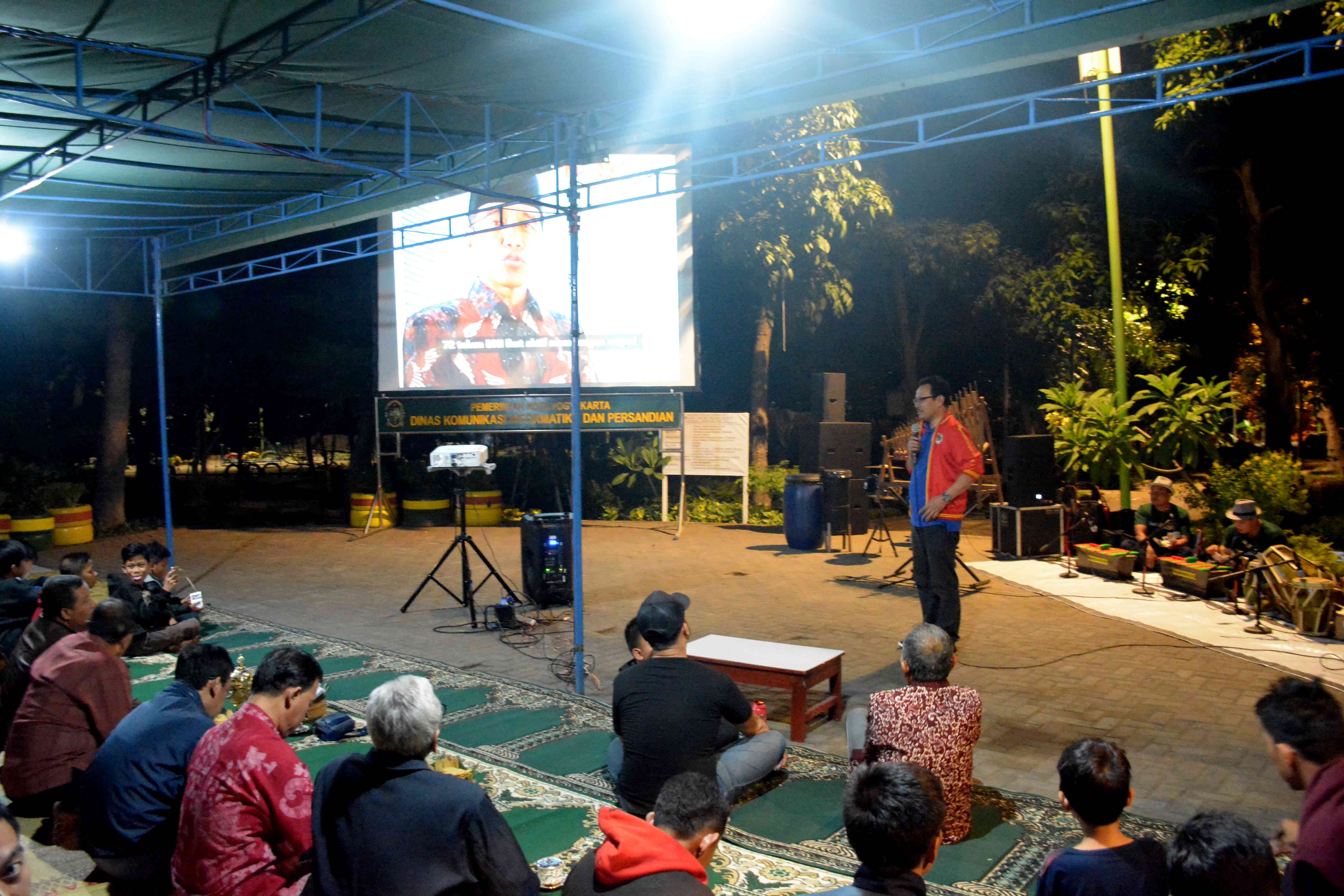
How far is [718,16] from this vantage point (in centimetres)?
602

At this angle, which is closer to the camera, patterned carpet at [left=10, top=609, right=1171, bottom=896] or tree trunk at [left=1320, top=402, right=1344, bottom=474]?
patterned carpet at [left=10, top=609, right=1171, bottom=896]

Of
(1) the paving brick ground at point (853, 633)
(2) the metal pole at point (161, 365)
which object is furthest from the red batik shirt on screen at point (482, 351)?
(2) the metal pole at point (161, 365)

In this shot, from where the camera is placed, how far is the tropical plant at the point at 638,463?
15953 mm

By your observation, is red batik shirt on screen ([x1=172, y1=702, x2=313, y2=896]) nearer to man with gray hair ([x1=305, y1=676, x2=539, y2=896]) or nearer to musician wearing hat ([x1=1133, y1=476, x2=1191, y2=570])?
man with gray hair ([x1=305, y1=676, x2=539, y2=896])

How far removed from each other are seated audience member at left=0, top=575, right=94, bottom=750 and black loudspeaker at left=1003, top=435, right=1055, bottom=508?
8.87 metres

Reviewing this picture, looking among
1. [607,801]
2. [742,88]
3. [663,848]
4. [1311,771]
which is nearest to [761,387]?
[742,88]

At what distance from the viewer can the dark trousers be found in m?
6.70

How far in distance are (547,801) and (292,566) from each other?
324 inches

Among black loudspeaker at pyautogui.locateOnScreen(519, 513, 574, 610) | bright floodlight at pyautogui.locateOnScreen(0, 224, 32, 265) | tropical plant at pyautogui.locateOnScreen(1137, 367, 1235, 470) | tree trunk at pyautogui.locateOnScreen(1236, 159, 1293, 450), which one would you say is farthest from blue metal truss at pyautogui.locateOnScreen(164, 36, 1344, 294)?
tropical plant at pyautogui.locateOnScreen(1137, 367, 1235, 470)

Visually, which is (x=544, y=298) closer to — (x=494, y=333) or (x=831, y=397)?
(x=494, y=333)

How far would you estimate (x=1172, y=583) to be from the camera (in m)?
9.09

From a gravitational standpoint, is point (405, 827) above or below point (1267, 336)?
below

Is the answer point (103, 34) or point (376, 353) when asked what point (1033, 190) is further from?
point (103, 34)

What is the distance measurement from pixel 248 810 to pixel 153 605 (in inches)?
199
